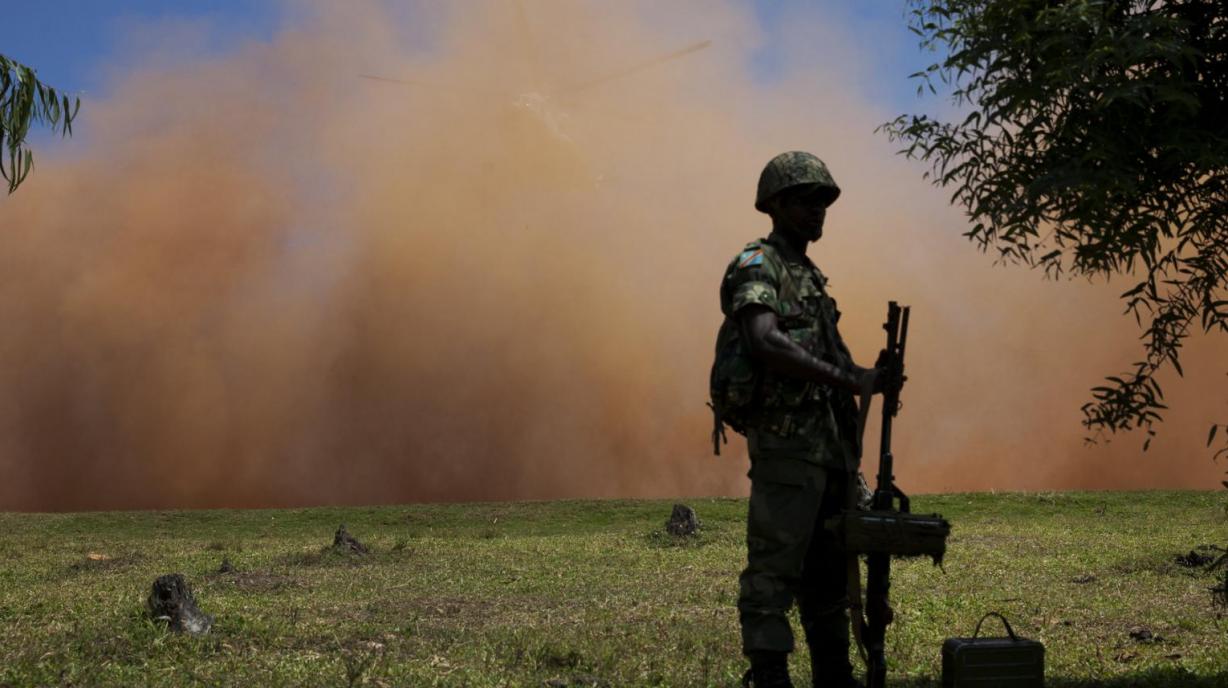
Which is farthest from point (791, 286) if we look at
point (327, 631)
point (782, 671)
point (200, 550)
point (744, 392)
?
point (200, 550)

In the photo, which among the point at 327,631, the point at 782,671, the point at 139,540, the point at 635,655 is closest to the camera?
the point at 782,671

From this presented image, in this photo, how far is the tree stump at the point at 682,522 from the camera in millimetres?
17641

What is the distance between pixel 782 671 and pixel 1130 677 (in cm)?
333

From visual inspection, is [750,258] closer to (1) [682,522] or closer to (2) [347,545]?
(2) [347,545]

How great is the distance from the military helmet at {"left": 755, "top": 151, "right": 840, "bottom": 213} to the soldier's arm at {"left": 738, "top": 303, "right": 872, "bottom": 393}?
67cm

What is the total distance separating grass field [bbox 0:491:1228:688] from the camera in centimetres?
781

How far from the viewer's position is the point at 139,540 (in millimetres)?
20547

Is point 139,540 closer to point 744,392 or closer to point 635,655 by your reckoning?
point 635,655

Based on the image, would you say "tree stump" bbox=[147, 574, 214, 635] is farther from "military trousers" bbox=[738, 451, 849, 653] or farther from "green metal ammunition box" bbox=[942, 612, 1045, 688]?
"green metal ammunition box" bbox=[942, 612, 1045, 688]

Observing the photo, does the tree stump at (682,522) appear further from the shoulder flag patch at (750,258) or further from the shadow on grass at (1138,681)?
the shoulder flag patch at (750,258)

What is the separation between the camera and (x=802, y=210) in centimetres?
Answer: 582

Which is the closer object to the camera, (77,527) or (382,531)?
(382,531)

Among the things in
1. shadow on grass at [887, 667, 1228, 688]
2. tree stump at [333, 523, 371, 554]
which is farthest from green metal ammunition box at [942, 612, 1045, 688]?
tree stump at [333, 523, 371, 554]

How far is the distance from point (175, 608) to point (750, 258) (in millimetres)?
5660
